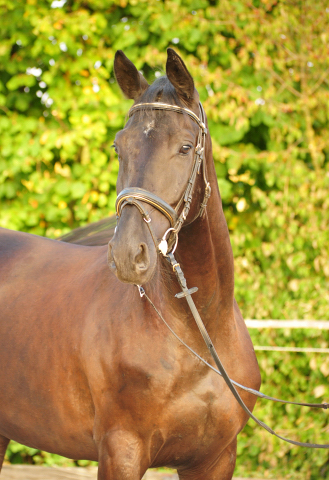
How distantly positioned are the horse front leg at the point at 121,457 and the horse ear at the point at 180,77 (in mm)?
1276

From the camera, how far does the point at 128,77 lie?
199 cm

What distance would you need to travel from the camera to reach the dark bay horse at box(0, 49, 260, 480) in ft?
5.69

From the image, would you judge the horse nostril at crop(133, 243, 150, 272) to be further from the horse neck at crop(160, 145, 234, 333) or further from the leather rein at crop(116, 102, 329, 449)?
the horse neck at crop(160, 145, 234, 333)

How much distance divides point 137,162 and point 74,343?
903 millimetres

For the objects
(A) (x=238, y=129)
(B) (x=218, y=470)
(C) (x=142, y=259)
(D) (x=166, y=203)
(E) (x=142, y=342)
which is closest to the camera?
(C) (x=142, y=259)

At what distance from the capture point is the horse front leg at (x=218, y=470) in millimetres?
2213

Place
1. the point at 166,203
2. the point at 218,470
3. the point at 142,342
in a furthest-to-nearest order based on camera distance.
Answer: the point at 218,470
the point at 142,342
the point at 166,203

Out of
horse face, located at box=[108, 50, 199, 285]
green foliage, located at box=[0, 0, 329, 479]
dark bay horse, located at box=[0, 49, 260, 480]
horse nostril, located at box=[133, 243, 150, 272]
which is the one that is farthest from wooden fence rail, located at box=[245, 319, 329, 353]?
horse nostril, located at box=[133, 243, 150, 272]

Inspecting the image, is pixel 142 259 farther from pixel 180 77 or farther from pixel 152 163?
pixel 180 77

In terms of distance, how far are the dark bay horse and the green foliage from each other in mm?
2315

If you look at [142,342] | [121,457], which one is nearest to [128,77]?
[142,342]

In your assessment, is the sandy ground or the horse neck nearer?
the horse neck

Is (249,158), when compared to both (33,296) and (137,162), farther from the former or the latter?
(137,162)

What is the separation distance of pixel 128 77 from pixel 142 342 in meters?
1.03
